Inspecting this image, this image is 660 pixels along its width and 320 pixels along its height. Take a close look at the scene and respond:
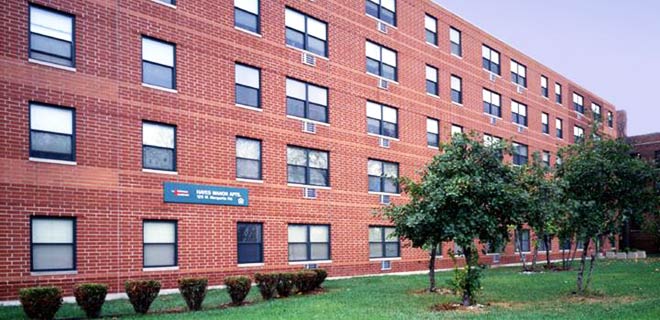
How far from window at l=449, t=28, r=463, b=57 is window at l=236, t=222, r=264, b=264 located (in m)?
18.3

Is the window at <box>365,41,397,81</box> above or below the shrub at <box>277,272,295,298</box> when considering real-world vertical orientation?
above

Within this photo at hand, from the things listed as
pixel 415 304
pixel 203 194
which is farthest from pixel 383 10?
pixel 415 304

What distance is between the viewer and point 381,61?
31.6 m

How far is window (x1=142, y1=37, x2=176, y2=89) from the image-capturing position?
21672 millimetres

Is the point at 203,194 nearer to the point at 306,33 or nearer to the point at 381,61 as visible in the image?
the point at 306,33

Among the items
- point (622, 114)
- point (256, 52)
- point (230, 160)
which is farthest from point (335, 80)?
point (622, 114)

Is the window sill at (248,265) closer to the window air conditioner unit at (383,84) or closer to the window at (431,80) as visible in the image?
the window air conditioner unit at (383,84)

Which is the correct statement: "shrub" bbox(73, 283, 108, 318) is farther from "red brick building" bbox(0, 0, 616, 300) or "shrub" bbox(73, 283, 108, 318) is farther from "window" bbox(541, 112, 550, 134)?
"window" bbox(541, 112, 550, 134)

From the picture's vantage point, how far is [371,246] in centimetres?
3022

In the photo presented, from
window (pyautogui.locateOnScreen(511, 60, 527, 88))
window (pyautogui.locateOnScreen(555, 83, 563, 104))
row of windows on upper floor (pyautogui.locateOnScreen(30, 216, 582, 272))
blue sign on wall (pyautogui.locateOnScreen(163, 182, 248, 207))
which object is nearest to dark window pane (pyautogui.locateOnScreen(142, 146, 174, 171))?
blue sign on wall (pyautogui.locateOnScreen(163, 182, 248, 207))

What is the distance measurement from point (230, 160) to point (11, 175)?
311 inches

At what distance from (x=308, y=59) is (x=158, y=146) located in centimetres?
858

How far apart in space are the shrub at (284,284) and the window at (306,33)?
37.3 feet

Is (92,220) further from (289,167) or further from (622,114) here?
(622,114)
